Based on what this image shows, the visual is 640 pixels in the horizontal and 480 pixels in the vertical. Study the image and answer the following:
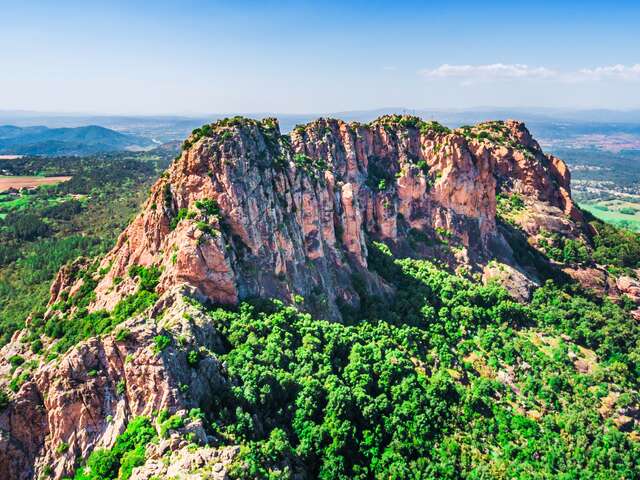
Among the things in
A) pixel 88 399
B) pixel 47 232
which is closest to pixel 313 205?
pixel 88 399

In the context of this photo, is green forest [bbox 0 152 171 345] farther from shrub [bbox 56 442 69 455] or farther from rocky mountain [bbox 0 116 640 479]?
shrub [bbox 56 442 69 455]

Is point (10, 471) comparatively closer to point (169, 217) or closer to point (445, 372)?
point (169, 217)

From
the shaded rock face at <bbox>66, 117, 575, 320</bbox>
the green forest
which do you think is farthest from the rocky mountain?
the green forest

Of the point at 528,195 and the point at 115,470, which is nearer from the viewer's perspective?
the point at 115,470

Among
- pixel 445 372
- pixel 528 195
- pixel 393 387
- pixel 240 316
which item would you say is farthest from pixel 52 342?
pixel 528 195

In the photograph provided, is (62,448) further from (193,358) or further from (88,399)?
(193,358)
